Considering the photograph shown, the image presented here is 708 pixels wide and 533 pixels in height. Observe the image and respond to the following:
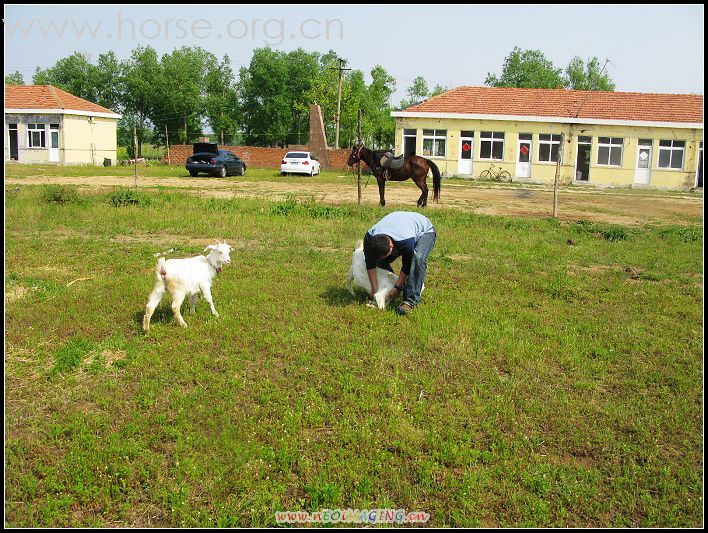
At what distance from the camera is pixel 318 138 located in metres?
43.7

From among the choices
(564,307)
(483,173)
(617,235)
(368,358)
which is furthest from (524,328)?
(483,173)

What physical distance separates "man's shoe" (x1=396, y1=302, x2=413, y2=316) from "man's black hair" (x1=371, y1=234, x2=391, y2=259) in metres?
0.63

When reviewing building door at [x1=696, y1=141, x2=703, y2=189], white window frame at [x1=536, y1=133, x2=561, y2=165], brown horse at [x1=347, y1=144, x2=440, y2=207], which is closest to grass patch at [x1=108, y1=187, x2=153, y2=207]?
brown horse at [x1=347, y1=144, x2=440, y2=207]

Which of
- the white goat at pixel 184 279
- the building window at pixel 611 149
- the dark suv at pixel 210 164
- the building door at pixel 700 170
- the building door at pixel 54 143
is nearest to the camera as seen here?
the white goat at pixel 184 279

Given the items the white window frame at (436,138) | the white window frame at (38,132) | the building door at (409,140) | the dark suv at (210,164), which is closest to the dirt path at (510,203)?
the dark suv at (210,164)

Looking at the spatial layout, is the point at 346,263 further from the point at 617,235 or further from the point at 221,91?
the point at 221,91

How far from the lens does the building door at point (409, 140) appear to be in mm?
37500

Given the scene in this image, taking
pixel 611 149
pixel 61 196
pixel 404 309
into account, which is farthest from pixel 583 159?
pixel 404 309

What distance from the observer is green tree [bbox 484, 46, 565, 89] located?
222 ft

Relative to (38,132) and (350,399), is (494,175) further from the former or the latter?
(350,399)

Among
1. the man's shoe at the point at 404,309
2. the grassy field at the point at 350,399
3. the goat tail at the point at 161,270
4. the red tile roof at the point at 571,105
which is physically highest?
the red tile roof at the point at 571,105

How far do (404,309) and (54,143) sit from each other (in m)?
38.8

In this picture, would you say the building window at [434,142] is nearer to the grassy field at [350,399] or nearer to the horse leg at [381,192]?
the horse leg at [381,192]

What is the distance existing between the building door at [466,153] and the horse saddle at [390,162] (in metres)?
18.6
